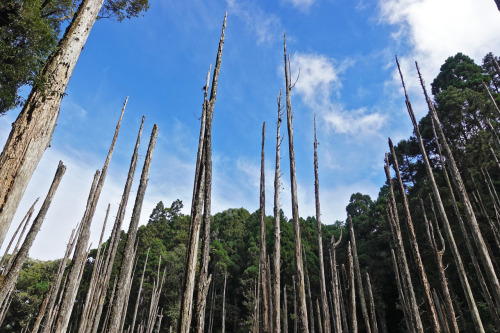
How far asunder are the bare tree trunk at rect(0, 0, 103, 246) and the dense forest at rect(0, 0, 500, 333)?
1 cm

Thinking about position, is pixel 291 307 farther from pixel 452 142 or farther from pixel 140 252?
pixel 452 142

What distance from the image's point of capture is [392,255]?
16234 mm

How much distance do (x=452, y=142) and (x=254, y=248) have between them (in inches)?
717

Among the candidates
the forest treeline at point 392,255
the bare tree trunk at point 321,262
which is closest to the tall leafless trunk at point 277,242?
the forest treeline at point 392,255

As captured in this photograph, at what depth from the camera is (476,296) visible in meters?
13.8

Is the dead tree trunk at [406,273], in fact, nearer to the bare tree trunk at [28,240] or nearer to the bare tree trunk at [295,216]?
the bare tree trunk at [295,216]

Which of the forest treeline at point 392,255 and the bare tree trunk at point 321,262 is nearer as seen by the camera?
the forest treeline at point 392,255

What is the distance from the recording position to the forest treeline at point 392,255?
31.0ft

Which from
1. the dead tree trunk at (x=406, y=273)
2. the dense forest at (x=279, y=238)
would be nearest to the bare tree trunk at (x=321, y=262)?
the dense forest at (x=279, y=238)

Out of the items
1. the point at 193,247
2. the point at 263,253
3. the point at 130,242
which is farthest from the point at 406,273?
the point at 130,242

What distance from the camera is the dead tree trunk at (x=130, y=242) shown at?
604cm

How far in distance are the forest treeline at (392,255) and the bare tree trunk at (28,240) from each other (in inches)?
101

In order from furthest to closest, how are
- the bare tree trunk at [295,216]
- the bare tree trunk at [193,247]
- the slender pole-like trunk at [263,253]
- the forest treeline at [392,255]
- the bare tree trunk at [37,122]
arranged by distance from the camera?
the slender pole-like trunk at [263,253] → the forest treeline at [392,255] → the bare tree trunk at [295,216] → the bare tree trunk at [193,247] → the bare tree trunk at [37,122]

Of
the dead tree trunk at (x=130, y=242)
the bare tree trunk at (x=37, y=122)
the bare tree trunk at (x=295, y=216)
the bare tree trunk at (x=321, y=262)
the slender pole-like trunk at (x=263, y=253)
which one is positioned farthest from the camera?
the bare tree trunk at (x=321, y=262)
